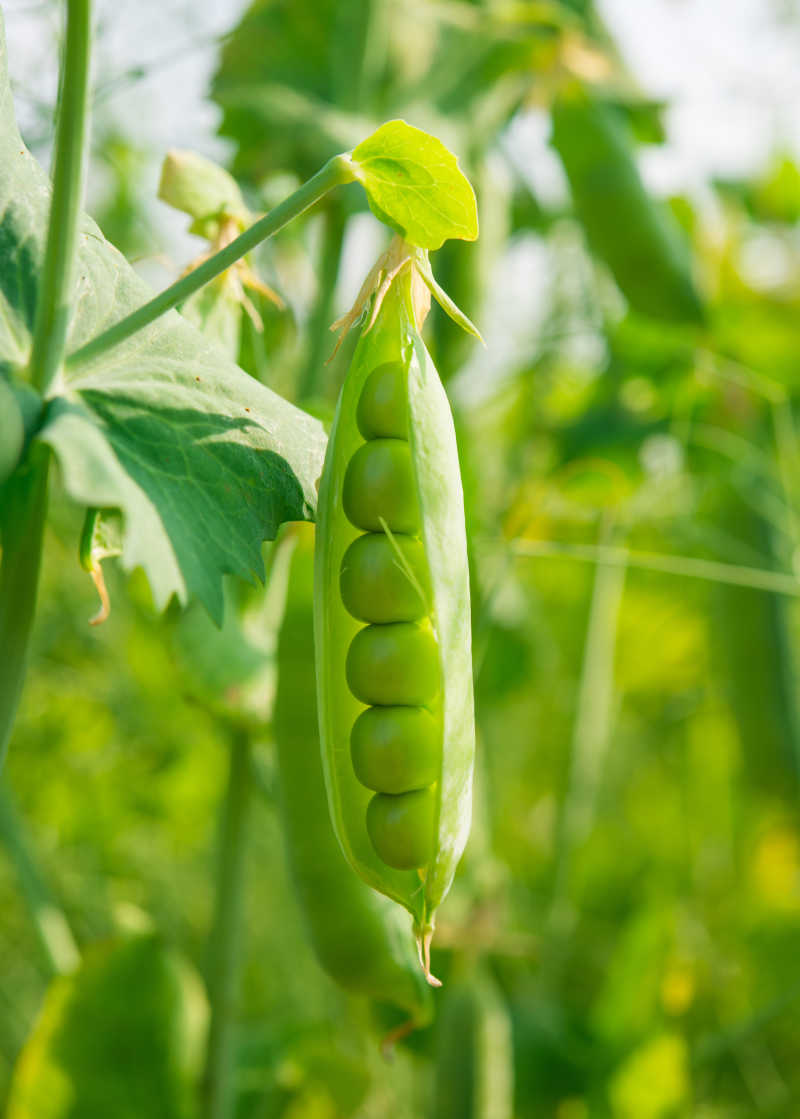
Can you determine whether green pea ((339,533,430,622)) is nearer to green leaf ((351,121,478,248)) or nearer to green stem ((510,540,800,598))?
green leaf ((351,121,478,248))

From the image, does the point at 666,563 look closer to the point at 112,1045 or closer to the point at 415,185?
the point at 112,1045

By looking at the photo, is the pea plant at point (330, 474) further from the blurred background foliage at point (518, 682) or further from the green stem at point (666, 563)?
the green stem at point (666, 563)

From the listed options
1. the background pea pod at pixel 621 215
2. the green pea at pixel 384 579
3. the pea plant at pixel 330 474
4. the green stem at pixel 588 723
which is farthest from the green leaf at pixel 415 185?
the green stem at pixel 588 723

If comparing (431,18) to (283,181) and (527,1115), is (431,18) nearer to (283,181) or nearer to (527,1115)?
(283,181)

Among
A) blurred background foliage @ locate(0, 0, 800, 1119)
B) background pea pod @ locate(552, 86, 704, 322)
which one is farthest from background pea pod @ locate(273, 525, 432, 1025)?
background pea pod @ locate(552, 86, 704, 322)

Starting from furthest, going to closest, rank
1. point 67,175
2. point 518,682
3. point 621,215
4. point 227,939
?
point 518,682 → point 621,215 → point 227,939 → point 67,175

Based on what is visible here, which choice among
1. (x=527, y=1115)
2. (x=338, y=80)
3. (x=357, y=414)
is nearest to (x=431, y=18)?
(x=338, y=80)

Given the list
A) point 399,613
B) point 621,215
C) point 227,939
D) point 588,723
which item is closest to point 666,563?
point 588,723
